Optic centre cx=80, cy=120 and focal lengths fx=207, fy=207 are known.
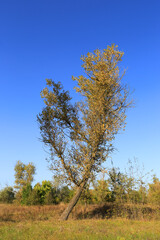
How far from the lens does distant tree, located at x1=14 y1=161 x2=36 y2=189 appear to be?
56.0 meters

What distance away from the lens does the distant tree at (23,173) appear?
55969 mm

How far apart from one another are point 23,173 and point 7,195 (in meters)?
8.60

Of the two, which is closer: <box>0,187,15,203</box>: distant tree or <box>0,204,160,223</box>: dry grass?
<box>0,204,160,223</box>: dry grass

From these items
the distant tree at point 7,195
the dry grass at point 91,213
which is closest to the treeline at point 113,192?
the dry grass at point 91,213

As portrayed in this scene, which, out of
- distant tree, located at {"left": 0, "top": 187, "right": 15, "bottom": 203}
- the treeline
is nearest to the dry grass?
the treeline

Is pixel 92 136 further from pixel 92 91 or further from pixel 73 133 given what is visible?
pixel 92 91

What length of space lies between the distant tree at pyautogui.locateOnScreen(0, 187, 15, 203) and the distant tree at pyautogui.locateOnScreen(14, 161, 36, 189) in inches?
122

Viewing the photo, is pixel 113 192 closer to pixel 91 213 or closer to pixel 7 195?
pixel 91 213

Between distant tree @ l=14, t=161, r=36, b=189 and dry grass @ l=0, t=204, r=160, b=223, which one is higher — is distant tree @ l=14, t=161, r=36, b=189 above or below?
above

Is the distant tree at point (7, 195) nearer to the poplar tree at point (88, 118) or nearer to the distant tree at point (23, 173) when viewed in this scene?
the distant tree at point (23, 173)

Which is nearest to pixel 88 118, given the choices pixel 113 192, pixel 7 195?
pixel 113 192

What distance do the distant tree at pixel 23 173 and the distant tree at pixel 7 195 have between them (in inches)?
122

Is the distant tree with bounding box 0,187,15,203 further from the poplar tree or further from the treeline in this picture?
the poplar tree

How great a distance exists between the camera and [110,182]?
19266mm
